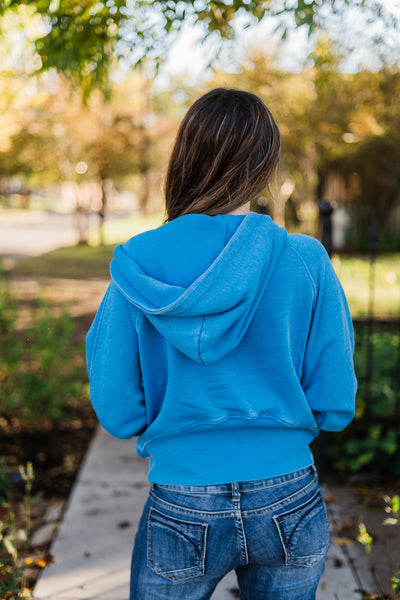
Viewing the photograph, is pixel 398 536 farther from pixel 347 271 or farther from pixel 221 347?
pixel 347 271

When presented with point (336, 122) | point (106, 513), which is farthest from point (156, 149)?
point (106, 513)

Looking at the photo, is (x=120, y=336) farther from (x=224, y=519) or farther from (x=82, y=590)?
(x=82, y=590)

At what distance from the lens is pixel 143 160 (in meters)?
18.0

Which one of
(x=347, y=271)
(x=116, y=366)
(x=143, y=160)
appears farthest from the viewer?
(x=143, y=160)

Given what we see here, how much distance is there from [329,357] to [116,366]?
48cm

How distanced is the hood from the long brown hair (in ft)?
0.25

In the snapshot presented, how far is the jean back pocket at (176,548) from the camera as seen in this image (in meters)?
1.24

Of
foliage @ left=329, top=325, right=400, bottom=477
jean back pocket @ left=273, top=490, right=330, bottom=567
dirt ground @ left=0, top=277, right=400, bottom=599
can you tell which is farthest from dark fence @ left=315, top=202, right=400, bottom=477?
jean back pocket @ left=273, top=490, right=330, bottom=567

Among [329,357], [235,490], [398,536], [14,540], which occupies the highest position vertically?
[329,357]

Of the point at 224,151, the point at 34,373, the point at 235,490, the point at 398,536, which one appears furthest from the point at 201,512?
the point at 34,373

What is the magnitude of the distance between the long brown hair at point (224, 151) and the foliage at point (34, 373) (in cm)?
277

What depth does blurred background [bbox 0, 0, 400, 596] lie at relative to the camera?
8.63 ft

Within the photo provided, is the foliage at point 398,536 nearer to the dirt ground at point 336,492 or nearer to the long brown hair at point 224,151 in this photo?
the dirt ground at point 336,492

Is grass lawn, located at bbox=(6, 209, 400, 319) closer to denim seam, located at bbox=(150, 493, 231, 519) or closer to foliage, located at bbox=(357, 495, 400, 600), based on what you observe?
foliage, located at bbox=(357, 495, 400, 600)
